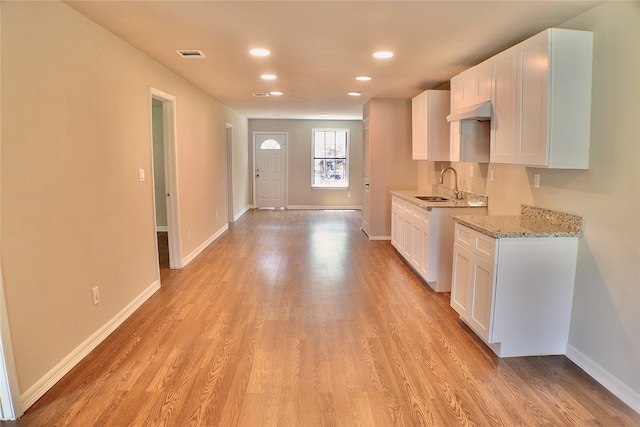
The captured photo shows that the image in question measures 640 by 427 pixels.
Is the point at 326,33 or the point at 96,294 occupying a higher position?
the point at 326,33

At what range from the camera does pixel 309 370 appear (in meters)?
2.57

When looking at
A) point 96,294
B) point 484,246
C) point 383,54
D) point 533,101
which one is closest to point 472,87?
point 383,54

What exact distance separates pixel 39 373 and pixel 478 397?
→ 2.50m

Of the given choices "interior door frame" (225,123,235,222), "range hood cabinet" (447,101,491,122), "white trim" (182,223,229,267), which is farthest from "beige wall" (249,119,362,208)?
"range hood cabinet" (447,101,491,122)

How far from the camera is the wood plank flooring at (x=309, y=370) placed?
212 centimetres

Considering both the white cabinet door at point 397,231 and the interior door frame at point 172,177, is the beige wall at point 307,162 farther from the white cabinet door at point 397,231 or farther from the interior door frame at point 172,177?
the interior door frame at point 172,177

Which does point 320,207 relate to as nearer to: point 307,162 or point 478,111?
point 307,162

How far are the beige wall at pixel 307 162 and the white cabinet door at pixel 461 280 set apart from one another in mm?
7281

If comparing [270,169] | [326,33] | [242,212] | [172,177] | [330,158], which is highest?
[326,33]

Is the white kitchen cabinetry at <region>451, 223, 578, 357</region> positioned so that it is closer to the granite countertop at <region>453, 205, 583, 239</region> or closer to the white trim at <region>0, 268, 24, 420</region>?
the granite countertop at <region>453, 205, 583, 239</region>

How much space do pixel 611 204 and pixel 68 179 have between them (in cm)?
333

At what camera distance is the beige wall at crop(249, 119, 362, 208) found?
10.3 m

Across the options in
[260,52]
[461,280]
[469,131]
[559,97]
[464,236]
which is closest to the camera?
[559,97]

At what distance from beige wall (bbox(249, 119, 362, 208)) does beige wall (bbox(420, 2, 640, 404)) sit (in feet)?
25.3
